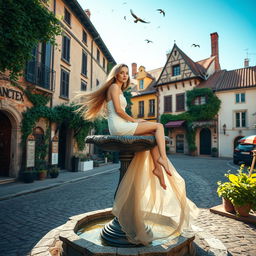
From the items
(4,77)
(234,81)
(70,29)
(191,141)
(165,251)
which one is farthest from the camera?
(191,141)

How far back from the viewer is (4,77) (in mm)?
8523

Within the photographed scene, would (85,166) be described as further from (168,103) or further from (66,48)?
(168,103)

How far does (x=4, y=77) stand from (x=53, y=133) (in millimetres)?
4170

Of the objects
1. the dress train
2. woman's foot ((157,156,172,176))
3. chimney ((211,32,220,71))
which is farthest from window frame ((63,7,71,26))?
chimney ((211,32,220,71))

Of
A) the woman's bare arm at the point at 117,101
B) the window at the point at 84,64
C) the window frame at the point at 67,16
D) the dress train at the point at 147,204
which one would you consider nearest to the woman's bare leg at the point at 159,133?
the woman's bare arm at the point at 117,101

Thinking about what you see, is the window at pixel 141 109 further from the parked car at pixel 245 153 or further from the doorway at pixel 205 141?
the parked car at pixel 245 153

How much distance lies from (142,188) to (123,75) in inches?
63.7

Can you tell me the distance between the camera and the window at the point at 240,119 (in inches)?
808

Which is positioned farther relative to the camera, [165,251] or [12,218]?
[12,218]

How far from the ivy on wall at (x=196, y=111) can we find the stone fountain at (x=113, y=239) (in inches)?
825

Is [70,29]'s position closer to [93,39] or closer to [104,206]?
[93,39]

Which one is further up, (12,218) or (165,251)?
(165,251)

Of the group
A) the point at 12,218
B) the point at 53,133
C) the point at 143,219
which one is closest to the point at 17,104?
the point at 53,133

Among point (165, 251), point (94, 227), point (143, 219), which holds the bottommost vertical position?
point (94, 227)
